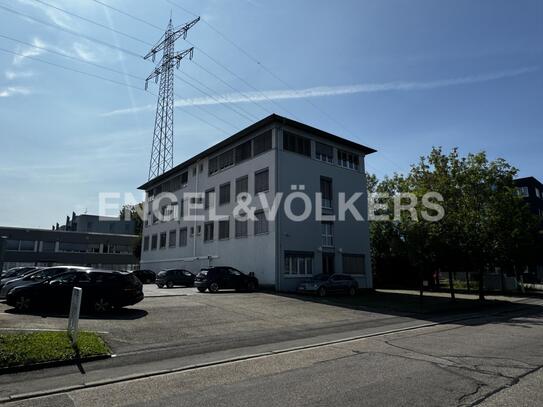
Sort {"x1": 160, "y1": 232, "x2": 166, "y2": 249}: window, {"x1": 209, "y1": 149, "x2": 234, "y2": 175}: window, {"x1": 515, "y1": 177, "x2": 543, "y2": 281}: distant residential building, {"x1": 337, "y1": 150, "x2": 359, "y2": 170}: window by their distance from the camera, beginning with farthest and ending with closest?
{"x1": 515, "y1": 177, "x2": 543, "y2": 281}: distant residential building < {"x1": 160, "y1": 232, "x2": 166, "y2": 249}: window < {"x1": 209, "y1": 149, "x2": 234, "y2": 175}: window < {"x1": 337, "y1": 150, "x2": 359, "y2": 170}: window

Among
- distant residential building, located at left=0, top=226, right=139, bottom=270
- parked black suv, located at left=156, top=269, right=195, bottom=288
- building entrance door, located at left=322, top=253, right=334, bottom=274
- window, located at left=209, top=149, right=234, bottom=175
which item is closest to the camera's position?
parked black suv, located at left=156, top=269, right=195, bottom=288

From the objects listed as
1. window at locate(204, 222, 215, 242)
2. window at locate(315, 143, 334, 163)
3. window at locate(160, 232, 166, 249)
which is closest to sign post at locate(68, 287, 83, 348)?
window at locate(315, 143, 334, 163)

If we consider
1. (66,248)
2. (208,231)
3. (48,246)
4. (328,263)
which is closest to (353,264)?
(328,263)

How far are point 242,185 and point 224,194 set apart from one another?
2902 millimetres

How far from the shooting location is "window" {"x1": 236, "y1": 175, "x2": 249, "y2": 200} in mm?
30844

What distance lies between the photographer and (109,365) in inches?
304

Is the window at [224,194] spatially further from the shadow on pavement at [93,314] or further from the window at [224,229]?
the shadow on pavement at [93,314]

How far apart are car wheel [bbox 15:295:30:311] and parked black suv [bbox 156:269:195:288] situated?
51.9 feet

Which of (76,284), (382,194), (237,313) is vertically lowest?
(237,313)

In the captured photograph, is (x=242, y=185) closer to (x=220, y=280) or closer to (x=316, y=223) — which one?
(x=316, y=223)

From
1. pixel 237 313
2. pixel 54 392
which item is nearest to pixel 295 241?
pixel 237 313

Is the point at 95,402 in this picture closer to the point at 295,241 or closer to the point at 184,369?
the point at 184,369

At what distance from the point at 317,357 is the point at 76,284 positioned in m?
9.61

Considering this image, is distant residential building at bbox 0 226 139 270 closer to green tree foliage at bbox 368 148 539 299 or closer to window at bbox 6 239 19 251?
window at bbox 6 239 19 251
